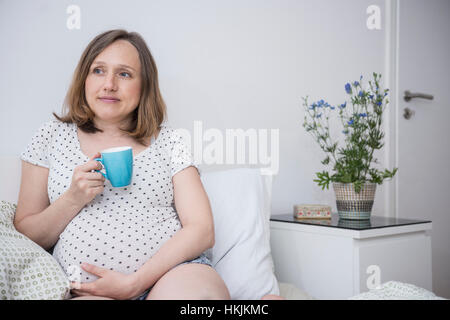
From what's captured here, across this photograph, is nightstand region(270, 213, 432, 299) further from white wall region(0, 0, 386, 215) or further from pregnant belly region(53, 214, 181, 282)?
pregnant belly region(53, 214, 181, 282)

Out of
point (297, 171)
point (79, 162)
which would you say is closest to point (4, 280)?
point (79, 162)

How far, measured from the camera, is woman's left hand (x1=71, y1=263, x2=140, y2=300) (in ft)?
2.83

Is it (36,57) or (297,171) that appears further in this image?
(297,171)

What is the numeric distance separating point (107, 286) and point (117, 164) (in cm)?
25

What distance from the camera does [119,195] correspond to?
104 centimetres

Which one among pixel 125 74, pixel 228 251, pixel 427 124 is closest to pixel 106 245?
pixel 228 251

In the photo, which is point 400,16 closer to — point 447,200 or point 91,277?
point 447,200

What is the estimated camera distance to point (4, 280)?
0.76 m

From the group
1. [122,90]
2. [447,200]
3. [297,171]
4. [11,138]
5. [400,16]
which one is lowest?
[447,200]

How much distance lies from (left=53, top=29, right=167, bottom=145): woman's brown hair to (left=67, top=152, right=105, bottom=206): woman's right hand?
0.22m

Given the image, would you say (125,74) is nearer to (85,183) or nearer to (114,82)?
(114,82)

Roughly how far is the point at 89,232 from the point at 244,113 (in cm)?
91

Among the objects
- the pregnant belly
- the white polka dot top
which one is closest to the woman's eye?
the white polka dot top

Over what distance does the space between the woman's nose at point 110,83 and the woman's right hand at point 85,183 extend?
0.74 ft
